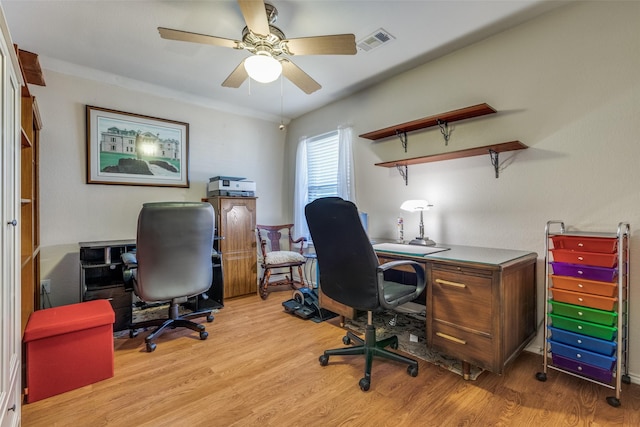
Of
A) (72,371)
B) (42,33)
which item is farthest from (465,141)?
(42,33)

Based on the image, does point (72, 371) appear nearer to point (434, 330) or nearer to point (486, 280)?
point (434, 330)

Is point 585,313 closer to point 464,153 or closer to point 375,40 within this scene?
point 464,153

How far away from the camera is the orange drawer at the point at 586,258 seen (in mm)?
1602

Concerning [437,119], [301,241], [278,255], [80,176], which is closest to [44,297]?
[80,176]

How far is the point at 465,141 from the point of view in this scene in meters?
2.51

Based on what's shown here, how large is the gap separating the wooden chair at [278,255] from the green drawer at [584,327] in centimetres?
249

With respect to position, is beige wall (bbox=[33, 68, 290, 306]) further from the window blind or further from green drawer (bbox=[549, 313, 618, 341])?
green drawer (bbox=[549, 313, 618, 341])

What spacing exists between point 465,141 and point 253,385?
7.98 feet

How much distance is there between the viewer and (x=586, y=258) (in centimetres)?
167

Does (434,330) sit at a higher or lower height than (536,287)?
lower

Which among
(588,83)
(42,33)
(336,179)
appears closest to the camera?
(588,83)

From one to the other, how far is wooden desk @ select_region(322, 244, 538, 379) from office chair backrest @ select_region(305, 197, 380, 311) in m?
0.48

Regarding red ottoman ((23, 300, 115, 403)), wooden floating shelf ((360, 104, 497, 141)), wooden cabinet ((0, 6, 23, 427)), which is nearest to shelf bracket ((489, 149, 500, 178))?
wooden floating shelf ((360, 104, 497, 141))

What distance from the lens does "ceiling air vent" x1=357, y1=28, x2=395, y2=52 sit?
7.53ft
